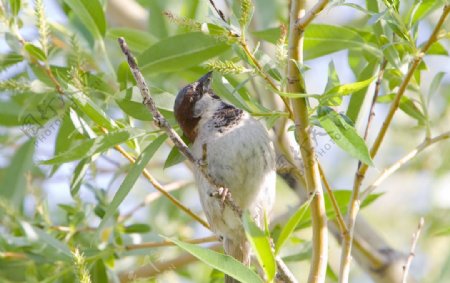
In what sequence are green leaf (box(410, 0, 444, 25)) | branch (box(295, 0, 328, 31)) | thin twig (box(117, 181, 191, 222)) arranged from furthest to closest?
thin twig (box(117, 181, 191, 222))
green leaf (box(410, 0, 444, 25))
branch (box(295, 0, 328, 31))

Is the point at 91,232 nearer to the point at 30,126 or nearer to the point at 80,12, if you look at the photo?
the point at 30,126

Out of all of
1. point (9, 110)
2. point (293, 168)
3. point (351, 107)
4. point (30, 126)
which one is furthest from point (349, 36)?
point (9, 110)

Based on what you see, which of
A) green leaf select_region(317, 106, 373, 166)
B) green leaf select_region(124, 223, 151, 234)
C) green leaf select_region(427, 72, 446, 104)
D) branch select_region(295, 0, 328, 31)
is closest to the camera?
branch select_region(295, 0, 328, 31)

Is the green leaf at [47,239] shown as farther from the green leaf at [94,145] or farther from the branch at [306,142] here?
the branch at [306,142]

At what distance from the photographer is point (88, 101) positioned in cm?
260

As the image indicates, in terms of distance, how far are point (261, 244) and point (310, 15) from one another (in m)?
0.61

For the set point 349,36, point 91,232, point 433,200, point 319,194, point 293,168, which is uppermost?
point 349,36

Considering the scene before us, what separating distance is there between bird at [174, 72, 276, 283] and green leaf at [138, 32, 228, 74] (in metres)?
0.15

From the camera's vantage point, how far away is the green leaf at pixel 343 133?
2221mm

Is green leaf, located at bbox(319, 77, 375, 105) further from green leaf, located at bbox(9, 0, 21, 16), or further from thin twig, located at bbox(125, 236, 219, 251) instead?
green leaf, located at bbox(9, 0, 21, 16)

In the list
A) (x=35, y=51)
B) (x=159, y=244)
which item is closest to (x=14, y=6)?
(x=35, y=51)

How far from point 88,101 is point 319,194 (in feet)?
2.68

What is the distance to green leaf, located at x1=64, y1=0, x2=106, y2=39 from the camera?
3188mm

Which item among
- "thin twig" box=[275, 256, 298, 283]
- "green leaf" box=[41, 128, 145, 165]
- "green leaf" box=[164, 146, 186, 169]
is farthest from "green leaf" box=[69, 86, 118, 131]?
"thin twig" box=[275, 256, 298, 283]
